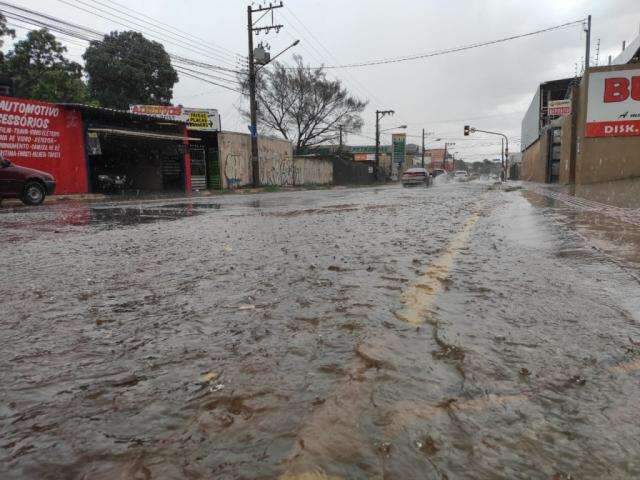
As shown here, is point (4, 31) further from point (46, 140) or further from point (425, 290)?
point (425, 290)

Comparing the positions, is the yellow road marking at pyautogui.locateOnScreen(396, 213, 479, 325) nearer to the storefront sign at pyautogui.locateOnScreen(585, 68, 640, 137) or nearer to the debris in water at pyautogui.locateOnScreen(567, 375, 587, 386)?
the debris in water at pyautogui.locateOnScreen(567, 375, 587, 386)

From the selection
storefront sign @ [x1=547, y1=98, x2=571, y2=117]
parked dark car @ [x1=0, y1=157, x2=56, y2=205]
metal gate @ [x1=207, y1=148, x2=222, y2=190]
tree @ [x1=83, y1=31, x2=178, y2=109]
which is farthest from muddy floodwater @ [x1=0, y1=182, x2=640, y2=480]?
tree @ [x1=83, y1=31, x2=178, y2=109]

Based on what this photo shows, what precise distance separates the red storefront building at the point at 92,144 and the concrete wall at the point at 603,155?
18965mm

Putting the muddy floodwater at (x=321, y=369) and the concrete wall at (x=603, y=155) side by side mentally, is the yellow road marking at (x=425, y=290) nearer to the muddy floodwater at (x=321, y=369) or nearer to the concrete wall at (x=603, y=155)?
the muddy floodwater at (x=321, y=369)

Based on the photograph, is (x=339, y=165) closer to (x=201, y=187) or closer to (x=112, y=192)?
(x=201, y=187)

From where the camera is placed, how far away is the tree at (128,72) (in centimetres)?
3859

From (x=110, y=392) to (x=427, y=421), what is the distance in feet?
3.93

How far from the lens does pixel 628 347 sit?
2277 millimetres

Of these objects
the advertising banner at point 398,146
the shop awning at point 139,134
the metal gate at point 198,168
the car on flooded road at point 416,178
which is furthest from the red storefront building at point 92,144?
the advertising banner at point 398,146

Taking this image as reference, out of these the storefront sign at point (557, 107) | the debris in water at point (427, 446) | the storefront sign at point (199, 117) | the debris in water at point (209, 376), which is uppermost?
the storefront sign at point (557, 107)

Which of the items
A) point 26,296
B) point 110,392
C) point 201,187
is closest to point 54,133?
point 201,187

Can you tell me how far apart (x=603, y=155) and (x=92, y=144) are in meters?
22.0

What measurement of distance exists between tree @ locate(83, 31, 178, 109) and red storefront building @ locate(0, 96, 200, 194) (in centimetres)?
1623

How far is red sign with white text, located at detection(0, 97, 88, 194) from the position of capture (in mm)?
17016
